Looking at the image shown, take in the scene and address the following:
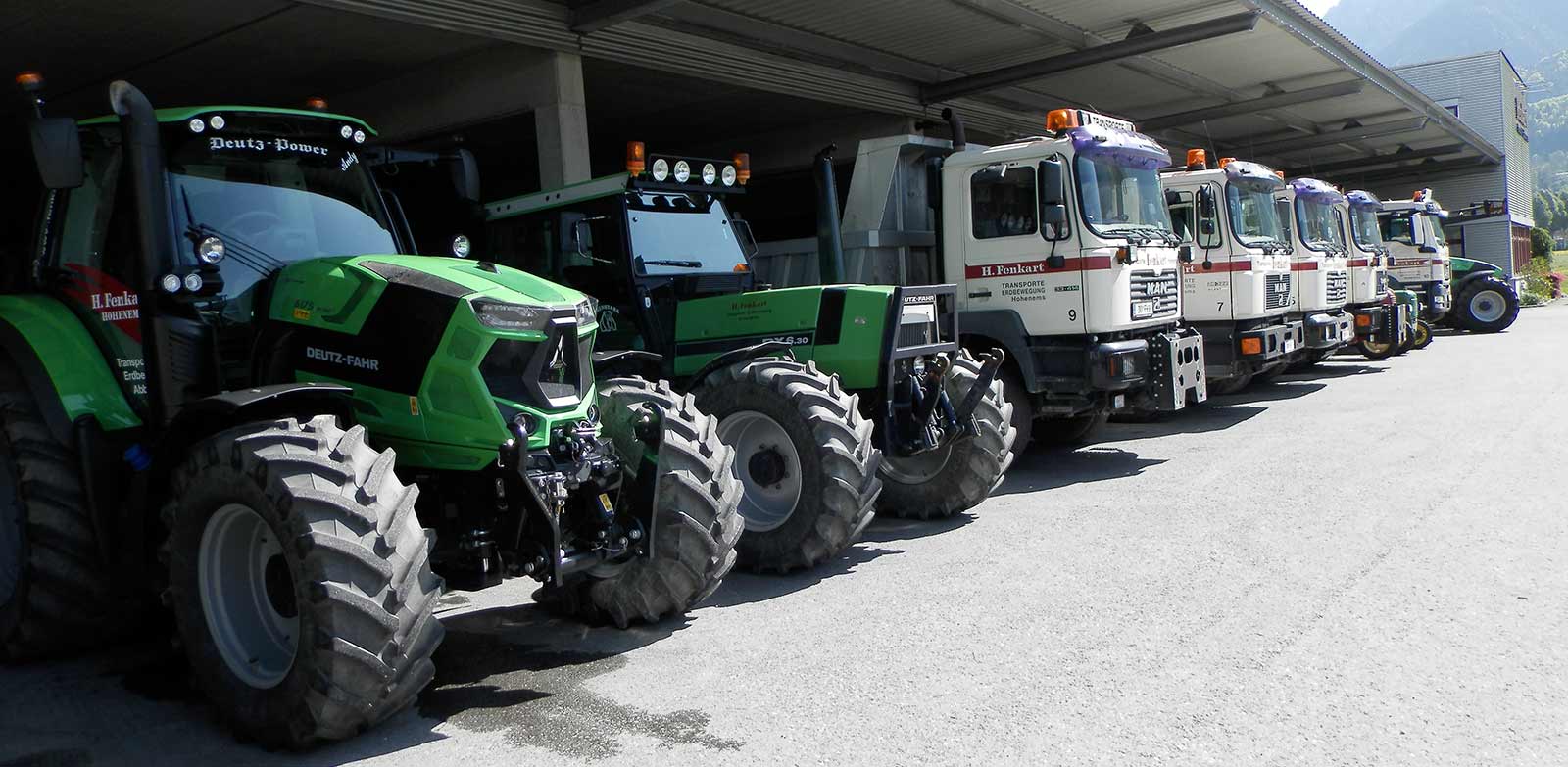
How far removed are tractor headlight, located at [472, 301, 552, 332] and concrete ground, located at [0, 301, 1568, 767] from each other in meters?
1.55

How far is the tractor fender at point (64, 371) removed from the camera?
501cm

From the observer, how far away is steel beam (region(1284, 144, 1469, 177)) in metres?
33.9

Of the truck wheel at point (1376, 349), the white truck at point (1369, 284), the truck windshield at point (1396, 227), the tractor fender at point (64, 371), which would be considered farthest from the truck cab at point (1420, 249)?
the tractor fender at point (64, 371)

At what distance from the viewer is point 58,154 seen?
4395mm

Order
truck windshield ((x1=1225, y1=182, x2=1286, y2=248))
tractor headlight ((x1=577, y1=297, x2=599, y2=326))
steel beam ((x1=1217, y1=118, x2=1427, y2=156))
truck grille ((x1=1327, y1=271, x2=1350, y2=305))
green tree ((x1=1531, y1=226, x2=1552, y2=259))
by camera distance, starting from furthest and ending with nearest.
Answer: green tree ((x1=1531, y1=226, x2=1552, y2=259)) → steel beam ((x1=1217, y1=118, x2=1427, y2=156)) → truck grille ((x1=1327, y1=271, x2=1350, y2=305)) → truck windshield ((x1=1225, y1=182, x2=1286, y2=248)) → tractor headlight ((x1=577, y1=297, x2=599, y2=326))

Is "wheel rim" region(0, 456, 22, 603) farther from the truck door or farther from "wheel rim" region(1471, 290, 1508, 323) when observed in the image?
"wheel rim" region(1471, 290, 1508, 323)

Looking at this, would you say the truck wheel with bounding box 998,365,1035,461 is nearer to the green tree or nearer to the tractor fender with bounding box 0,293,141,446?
the tractor fender with bounding box 0,293,141,446

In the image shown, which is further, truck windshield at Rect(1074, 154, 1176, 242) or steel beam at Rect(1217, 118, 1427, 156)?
steel beam at Rect(1217, 118, 1427, 156)

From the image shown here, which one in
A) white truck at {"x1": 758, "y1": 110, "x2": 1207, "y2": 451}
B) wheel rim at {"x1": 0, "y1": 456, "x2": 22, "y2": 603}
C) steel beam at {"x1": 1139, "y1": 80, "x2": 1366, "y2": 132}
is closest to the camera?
wheel rim at {"x1": 0, "y1": 456, "x2": 22, "y2": 603}

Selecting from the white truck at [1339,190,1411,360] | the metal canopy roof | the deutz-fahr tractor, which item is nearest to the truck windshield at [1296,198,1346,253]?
the white truck at [1339,190,1411,360]

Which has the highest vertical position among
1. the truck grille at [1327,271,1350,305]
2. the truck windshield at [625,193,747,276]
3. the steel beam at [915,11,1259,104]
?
the steel beam at [915,11,1259,104]

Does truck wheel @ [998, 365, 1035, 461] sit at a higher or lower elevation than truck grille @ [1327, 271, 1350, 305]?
lower

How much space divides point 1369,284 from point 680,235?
13.4m

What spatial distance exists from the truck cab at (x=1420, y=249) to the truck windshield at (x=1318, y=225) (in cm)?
450
